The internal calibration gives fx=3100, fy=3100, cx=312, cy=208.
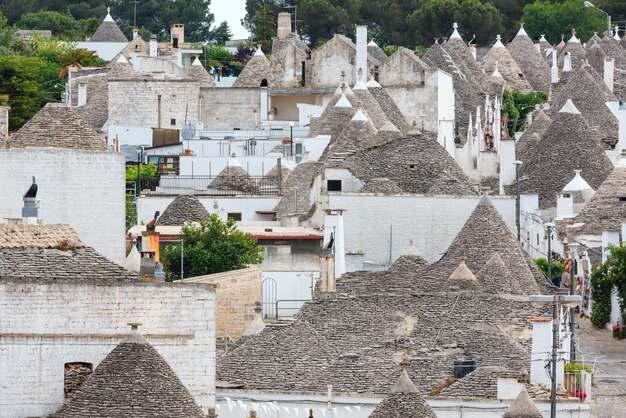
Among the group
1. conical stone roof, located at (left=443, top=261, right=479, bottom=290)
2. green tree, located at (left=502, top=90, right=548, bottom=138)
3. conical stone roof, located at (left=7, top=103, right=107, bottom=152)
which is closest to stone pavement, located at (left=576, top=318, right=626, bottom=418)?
conical stone roof, located at (left=443, top=261, right=479, bottom=290)

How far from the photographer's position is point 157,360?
39875 millimetres

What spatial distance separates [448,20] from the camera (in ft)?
500

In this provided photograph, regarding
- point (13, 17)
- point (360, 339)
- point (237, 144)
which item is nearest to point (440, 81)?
point (237, 144)

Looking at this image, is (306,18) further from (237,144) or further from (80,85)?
(237,144)

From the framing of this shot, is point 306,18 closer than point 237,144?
No

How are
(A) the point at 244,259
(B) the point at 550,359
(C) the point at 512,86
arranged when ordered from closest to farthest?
(B) the point at 550,359, (A) the point at 244,259, (C) the point at 512,86

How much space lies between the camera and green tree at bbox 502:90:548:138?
115438mm

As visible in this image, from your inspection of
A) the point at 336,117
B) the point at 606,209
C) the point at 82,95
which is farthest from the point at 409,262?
the point at 82,95

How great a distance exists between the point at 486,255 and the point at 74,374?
23396 mm

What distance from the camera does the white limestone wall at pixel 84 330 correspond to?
41594 mm

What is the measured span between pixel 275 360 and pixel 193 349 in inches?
301

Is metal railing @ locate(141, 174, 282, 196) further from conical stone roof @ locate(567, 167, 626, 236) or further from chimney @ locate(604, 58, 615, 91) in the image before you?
chimney @ locate(604, 58, 615, 91)

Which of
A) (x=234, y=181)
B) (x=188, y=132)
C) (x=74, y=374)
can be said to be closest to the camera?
(x=74, y=374)

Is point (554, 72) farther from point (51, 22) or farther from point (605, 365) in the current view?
point (605, 365)
